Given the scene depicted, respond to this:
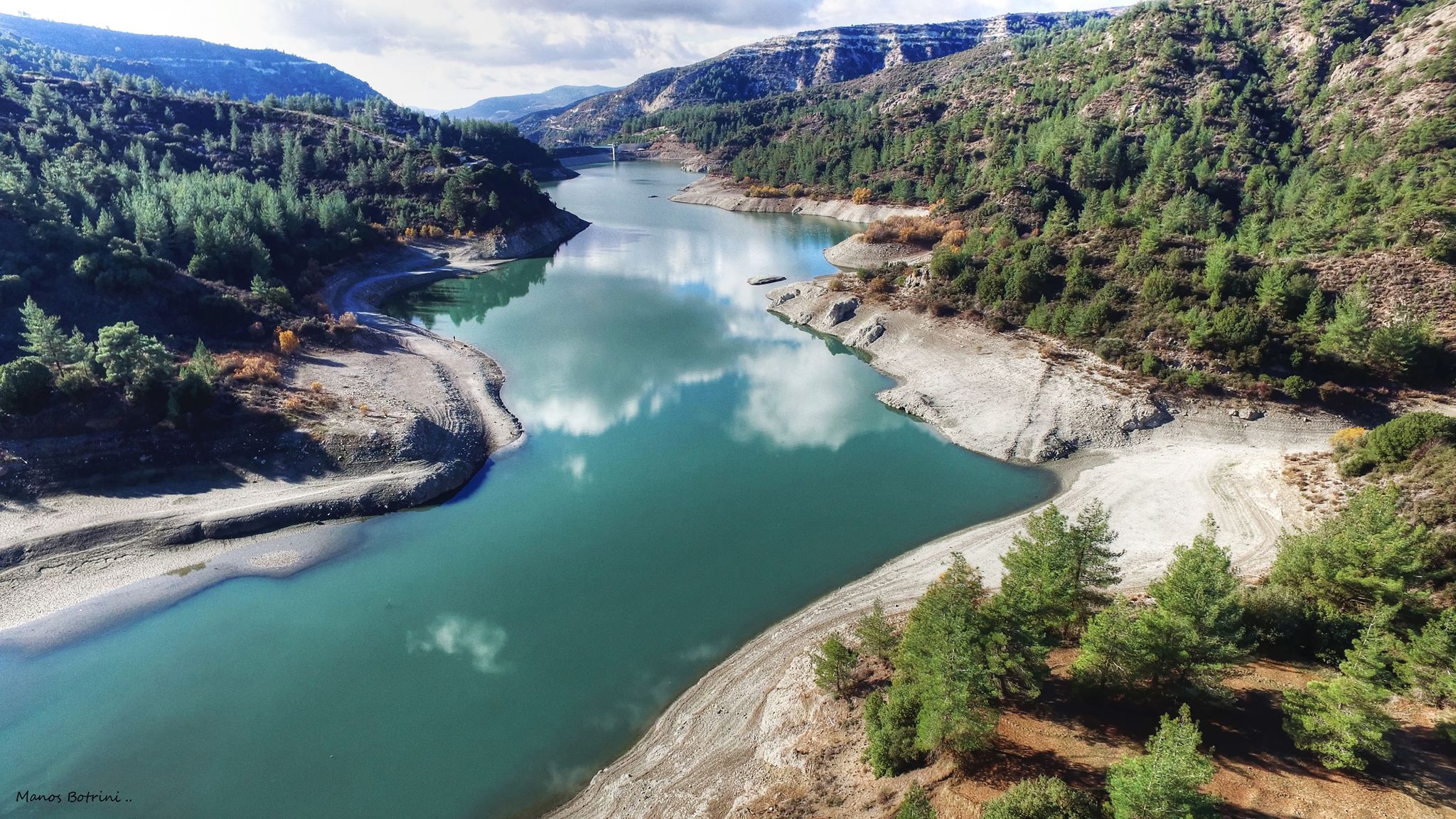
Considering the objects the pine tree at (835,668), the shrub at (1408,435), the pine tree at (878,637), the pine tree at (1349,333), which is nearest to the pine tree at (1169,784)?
the pine tree at (835,668)

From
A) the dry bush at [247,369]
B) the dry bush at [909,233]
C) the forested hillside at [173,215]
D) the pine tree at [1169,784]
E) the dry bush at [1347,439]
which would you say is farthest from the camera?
the dry bush at [909,233]

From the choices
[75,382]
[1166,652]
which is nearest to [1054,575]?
[1166,652]

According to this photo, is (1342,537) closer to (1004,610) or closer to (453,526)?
(1004,610)

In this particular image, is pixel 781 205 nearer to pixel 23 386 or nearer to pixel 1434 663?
pixel 23 386

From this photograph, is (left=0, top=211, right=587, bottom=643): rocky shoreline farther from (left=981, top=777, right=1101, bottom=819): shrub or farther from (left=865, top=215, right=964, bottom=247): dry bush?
(left=865, top=215, right=964, bottom=247): dry bush

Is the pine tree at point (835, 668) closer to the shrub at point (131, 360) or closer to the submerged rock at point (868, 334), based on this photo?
the shrub at point (131, 360)

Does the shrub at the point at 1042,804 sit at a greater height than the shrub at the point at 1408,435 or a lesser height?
lesser

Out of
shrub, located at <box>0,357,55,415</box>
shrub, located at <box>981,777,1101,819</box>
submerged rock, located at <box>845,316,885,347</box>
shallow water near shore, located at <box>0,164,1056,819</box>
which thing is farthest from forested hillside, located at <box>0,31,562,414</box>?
submerged rock, located at <box>845,316,885,347</box>

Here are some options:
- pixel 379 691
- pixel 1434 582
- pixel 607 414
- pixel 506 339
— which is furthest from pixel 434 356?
pixel 1434 582
